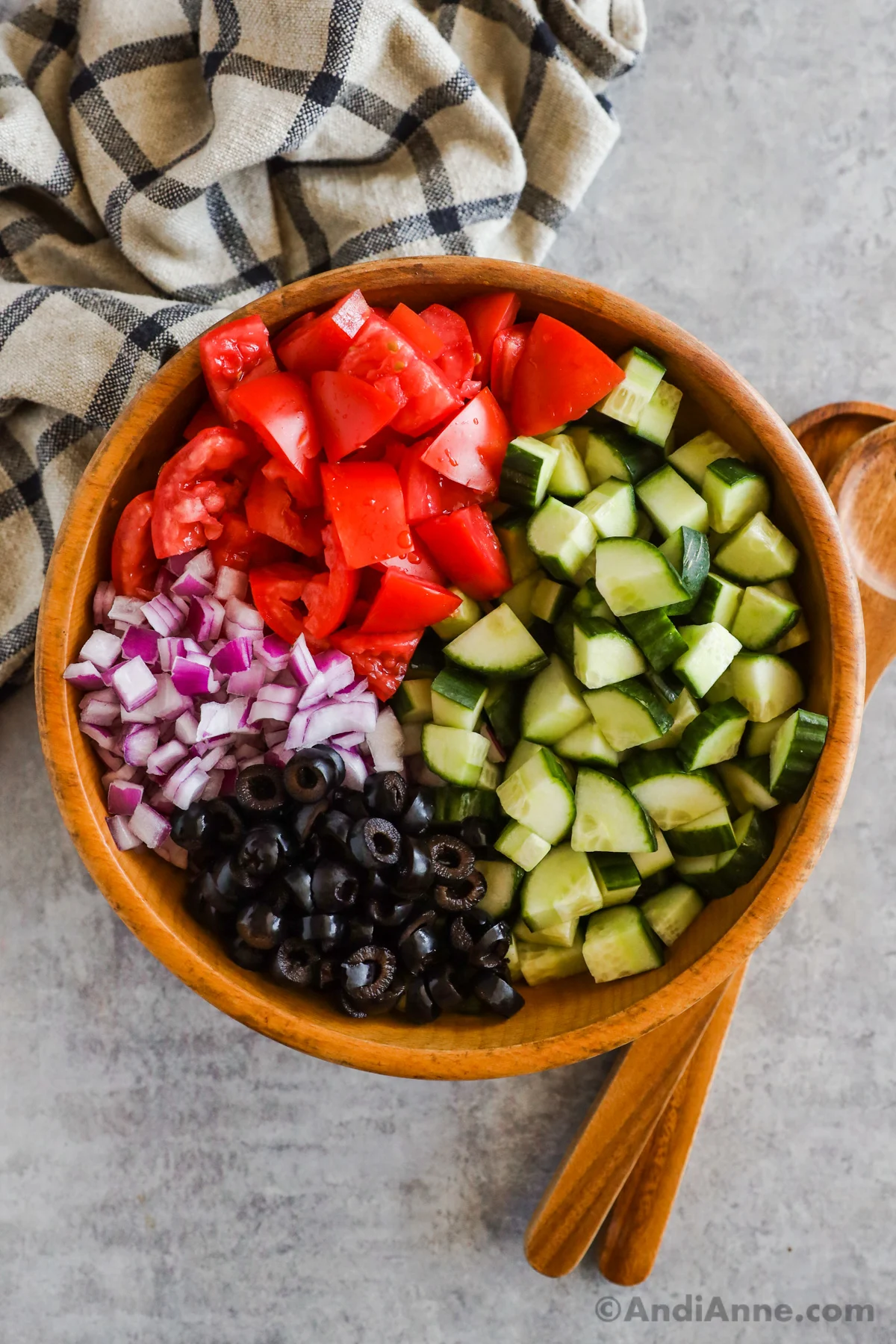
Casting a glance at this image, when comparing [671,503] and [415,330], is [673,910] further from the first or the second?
[415,330]

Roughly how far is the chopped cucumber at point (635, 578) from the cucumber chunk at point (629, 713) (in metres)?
0.13

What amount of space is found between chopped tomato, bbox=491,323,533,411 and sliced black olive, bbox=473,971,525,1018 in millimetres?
939

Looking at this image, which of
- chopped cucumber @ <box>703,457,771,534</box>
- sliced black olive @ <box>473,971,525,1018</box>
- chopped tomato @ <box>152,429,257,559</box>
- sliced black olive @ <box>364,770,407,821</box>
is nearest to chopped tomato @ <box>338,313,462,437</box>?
chopped tomato @ <box>152,429,257,559</box>

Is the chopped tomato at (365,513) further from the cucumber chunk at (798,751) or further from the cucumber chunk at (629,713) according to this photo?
the cucumber chunk at (798,751)

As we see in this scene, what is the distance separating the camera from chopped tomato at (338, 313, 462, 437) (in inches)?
57.4

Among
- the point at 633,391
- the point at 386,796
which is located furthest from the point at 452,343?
the point at 386,796

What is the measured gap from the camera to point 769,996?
2.02m

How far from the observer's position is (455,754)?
156 cm

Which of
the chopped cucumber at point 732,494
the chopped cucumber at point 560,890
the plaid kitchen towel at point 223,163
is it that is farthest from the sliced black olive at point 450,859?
the plaid kitchen towel at point 223,163

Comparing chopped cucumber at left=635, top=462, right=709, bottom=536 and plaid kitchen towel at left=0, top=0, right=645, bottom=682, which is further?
plaid kitchen towel at left=0, top=0, right=645, bottom=682

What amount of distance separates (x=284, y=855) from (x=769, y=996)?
3.68 ft

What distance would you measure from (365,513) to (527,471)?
265mm

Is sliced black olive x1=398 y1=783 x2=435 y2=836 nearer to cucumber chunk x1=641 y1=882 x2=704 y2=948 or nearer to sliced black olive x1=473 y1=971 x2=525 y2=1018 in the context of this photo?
sliced black olive x1=473 y1=971 x2=525 y2=1018

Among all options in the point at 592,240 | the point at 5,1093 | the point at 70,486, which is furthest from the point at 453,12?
the point at 5,1093
